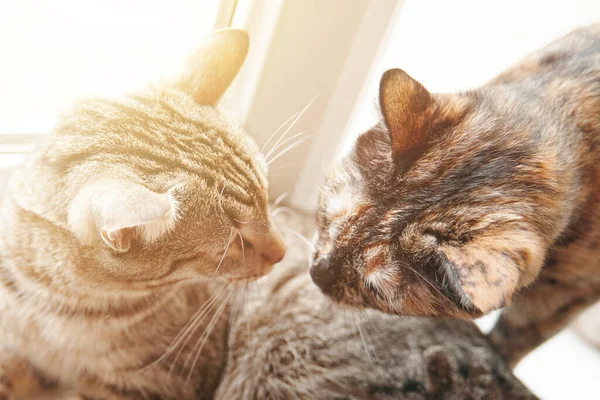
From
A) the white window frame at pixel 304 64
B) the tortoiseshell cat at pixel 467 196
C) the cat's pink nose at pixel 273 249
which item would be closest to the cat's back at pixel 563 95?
the tortoiseshell cat at pixel 467 196

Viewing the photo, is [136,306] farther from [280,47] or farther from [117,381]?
[280,47]

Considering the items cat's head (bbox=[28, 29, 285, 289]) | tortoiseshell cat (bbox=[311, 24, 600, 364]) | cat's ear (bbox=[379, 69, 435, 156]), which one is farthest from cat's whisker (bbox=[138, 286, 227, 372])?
cat's ear (bbox=[379, 69, 435, 156])

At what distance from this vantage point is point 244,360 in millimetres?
1088

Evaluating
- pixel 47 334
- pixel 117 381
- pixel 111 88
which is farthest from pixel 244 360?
pixel 111 88

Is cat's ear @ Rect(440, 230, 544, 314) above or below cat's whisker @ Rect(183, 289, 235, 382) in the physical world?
above

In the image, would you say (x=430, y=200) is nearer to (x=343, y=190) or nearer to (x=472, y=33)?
(x=343, y=190)

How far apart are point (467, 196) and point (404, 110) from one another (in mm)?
183

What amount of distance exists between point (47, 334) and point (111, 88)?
49cm

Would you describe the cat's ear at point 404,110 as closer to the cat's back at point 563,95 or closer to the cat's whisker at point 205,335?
the cat's back at point 563,95

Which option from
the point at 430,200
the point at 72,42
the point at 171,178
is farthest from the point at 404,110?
the point at 72,42

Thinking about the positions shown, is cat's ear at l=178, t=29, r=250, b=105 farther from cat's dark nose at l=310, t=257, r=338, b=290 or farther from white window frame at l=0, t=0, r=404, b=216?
cat's dark nose at l=310, t=257, r=338, b=290

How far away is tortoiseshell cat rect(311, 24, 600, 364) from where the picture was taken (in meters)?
0.72

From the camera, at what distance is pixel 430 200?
2.66 feet

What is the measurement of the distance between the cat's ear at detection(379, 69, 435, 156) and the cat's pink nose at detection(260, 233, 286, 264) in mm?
286
